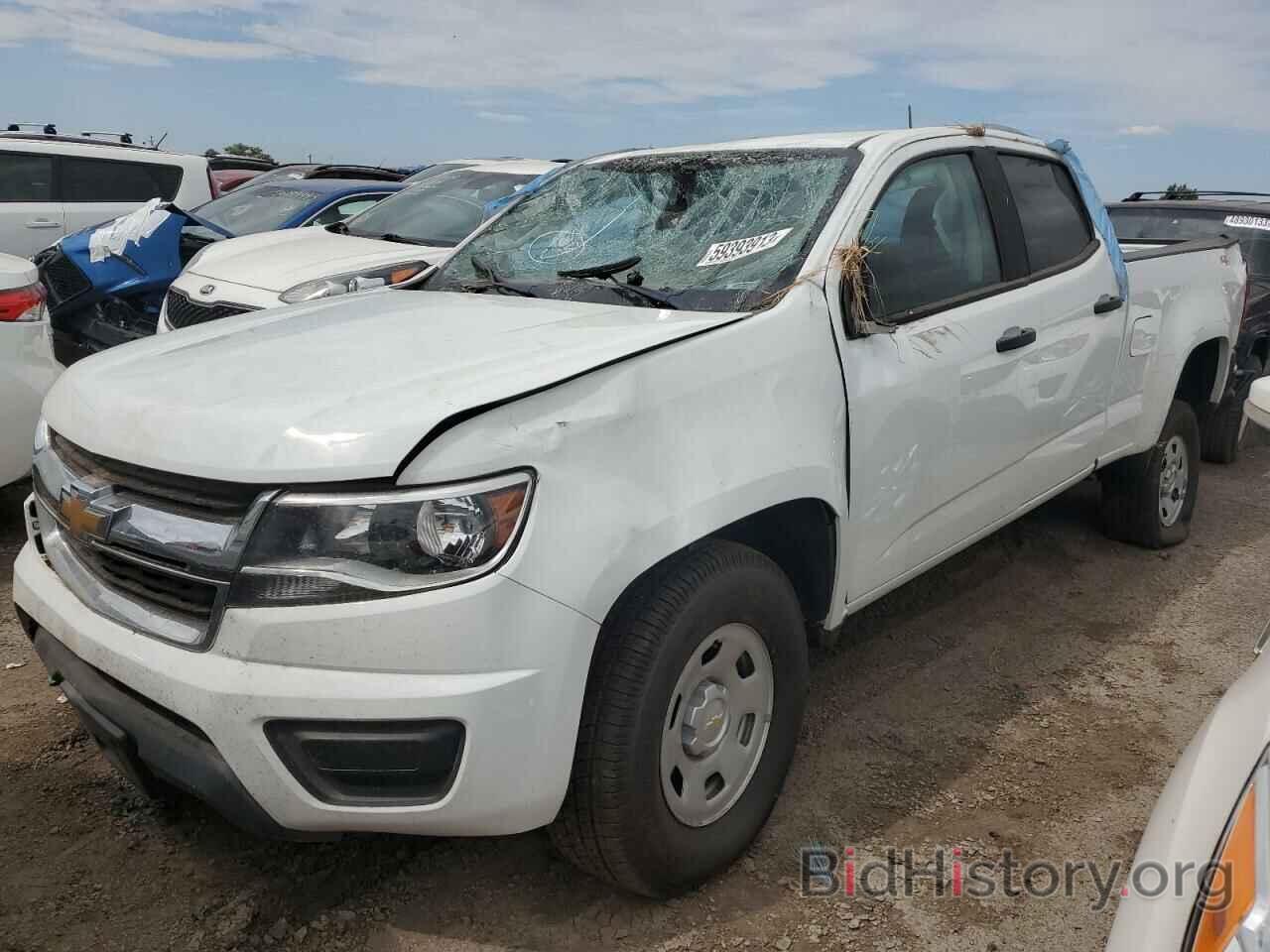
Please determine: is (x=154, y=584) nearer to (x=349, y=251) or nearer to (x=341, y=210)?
(x=349, y=251)

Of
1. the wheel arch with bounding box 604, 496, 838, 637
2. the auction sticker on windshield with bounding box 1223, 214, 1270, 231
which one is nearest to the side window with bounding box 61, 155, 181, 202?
the wheel arch with bounding box 604, 496, 838, 637

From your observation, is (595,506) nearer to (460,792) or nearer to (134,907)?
(460,792)

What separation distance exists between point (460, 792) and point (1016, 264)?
256cm

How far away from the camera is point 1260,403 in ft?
6.66

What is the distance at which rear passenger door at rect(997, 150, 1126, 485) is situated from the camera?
3508mm

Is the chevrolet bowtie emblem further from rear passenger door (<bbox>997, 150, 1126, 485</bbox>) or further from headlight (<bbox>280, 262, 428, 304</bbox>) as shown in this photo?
headlight (<bbox>280, 262, 428, 304</bbox>)

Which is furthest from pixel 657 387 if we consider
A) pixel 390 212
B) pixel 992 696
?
pixel 390 212

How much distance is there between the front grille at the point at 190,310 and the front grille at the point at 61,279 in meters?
0.84

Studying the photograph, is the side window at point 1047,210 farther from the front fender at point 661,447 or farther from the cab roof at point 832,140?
the front fender at point 661,447

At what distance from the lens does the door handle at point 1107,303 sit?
381 centimetres

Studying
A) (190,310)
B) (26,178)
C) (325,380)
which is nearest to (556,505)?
(325,380)

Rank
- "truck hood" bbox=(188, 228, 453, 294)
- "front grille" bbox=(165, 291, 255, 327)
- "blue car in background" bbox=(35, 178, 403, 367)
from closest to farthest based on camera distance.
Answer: "front grille" bbox=(165, 291, 255, 327), "truck hood" bbox=(188, 228, 453, 294), "blue car in background" bbox=(35, 178, 403, 367)

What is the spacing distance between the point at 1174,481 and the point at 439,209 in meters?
4.55

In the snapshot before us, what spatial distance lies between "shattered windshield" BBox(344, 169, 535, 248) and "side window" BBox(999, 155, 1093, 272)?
11.4 feet
